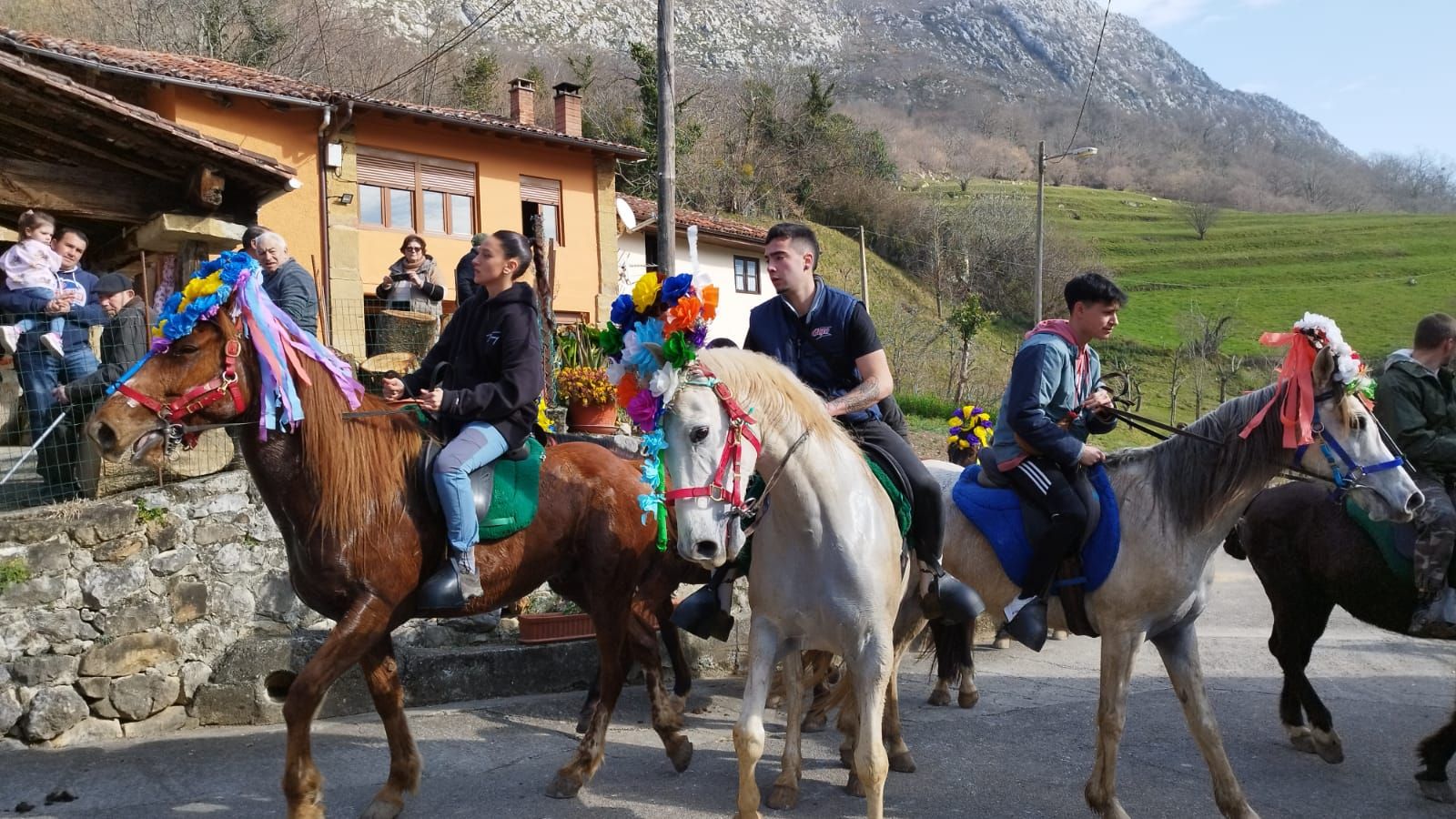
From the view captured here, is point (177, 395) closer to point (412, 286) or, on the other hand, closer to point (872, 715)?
point (872, 715)

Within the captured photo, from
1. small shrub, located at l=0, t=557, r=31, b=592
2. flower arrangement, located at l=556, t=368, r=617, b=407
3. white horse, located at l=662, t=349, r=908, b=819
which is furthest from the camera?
flower arrangement, located at l=556, t=368, r=617, b=407

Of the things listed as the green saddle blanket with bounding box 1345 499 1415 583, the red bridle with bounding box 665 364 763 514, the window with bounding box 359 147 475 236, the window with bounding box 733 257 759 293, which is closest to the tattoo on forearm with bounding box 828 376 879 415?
the red bridle with bounding box 665 364 763 514

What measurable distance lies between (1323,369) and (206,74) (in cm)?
1806

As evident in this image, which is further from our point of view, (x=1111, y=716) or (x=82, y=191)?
(x=82, y=191)

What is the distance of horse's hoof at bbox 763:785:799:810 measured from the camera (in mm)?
4773

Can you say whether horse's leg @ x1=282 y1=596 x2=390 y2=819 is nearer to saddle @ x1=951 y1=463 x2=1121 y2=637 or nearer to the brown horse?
the brown horse

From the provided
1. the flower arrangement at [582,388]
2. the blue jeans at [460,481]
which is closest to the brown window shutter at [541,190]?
the flower arrangement at [582,388]

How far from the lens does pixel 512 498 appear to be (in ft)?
16.4

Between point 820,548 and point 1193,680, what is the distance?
2110 mm

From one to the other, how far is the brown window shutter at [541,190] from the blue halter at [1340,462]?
64.9 ft

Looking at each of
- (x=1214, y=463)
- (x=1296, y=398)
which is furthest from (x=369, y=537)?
(x=1296, y=398)

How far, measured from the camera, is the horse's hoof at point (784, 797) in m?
4.77

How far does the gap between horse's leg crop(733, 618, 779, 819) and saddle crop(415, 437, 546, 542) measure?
1535mm

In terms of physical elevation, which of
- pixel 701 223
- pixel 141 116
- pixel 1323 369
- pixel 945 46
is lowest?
pixel 1323 369
